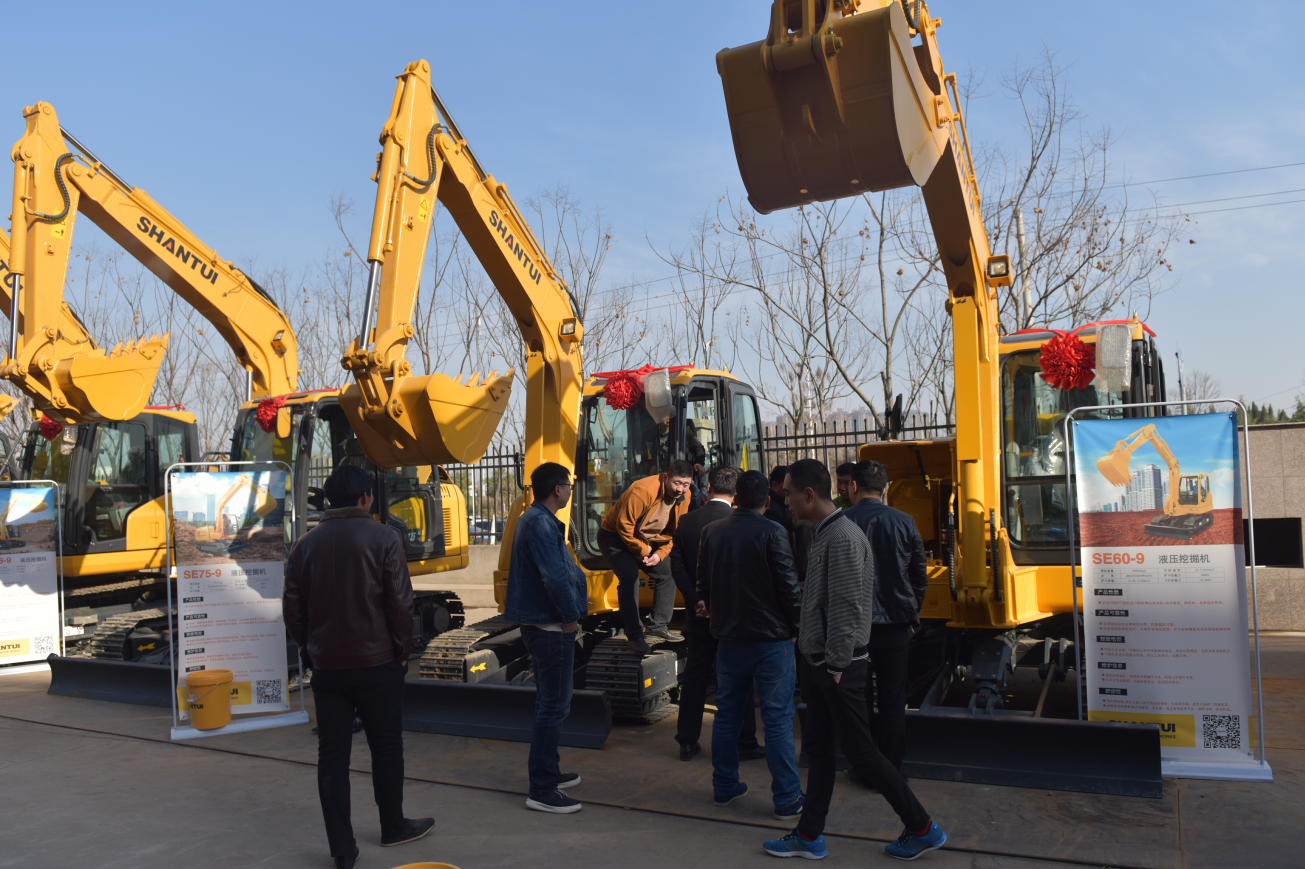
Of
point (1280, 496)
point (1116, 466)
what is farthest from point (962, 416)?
point (1280, 496)

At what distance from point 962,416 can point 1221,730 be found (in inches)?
93.2

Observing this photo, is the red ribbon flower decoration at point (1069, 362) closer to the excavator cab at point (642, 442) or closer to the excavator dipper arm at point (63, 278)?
the excavator cab at point (642, 442)

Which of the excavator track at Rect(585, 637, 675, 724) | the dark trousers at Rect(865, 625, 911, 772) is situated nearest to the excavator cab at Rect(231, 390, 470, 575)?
the excavator track at Rect(585, 637, 675, 724)

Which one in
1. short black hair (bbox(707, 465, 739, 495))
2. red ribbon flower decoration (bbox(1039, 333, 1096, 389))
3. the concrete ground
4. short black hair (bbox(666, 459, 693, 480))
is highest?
red ribbon flower decoration (bbox(1039, 333, 1096, 389))

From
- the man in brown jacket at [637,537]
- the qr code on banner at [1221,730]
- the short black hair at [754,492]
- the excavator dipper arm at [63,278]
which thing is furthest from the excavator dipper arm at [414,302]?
the qr code on banner at [1221,730]

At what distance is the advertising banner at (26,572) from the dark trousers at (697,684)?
7776 millimetres

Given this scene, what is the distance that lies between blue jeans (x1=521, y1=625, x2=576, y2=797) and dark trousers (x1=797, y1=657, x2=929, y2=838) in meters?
1.41

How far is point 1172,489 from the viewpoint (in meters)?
5.29

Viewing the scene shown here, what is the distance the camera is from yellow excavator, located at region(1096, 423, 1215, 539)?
5.23m

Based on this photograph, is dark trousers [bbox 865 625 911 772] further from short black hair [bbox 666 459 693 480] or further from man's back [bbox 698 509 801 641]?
short black hair [bbox 666 459 693 480]

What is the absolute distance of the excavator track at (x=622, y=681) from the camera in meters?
6.83

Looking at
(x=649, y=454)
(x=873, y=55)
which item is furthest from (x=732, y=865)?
(x=649, y=454)

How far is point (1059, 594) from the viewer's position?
6.67 m

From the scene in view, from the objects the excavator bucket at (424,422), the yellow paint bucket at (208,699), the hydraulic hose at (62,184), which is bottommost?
the yellow paint bucket at (208,699)
